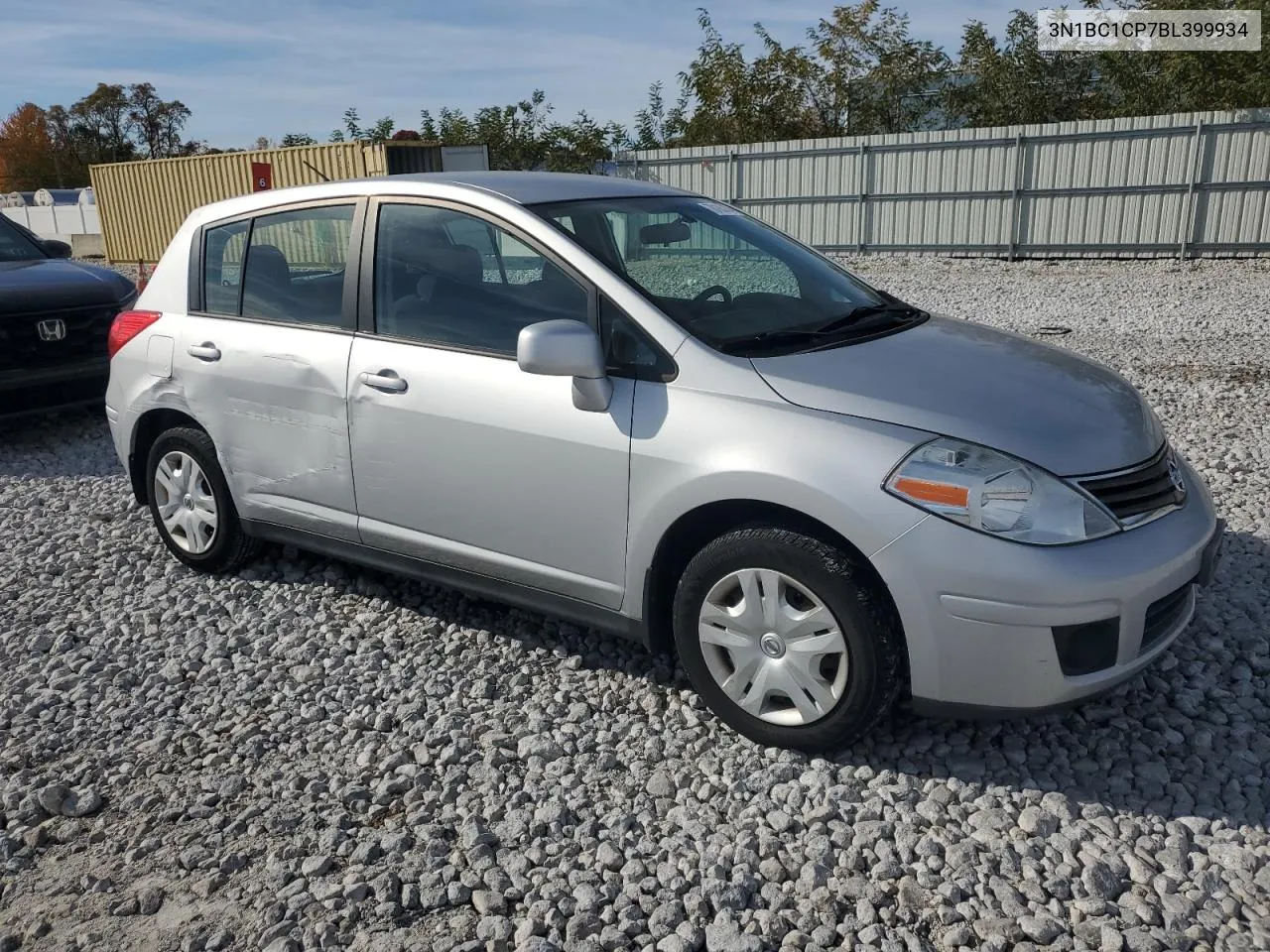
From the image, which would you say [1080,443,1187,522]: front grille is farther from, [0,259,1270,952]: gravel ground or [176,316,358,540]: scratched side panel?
[176,316,358,540]: scratched side panel

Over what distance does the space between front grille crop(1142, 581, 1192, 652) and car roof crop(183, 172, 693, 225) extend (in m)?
2.34

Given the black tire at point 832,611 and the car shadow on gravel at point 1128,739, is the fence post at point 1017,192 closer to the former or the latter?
the car shadow on gravel at point 1128,739

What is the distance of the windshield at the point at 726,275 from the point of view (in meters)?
3.36

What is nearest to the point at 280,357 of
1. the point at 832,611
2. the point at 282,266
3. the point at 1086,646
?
the point at 282,266

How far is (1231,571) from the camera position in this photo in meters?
4.39

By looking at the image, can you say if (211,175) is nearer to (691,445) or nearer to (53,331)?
(53,331)

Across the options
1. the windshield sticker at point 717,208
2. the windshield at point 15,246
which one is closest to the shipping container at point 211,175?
the windshield at point 15,246

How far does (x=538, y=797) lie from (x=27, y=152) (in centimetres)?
7054

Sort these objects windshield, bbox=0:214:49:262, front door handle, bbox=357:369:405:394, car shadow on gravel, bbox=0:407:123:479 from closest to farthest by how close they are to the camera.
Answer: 1. front door handle, bbox=357:369:405:394
2. car shadow on gravel, bbox=0:407:123:479
3. windshield, bbox=0:214:49:262

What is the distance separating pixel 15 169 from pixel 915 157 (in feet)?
195

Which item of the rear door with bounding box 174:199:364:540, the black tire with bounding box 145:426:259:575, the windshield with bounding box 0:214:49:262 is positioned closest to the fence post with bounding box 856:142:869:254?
the windshield with bounding box 0:214:49:262

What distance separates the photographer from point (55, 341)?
281 inches

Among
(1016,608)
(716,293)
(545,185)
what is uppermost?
(545,185)

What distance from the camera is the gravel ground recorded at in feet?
8.30
